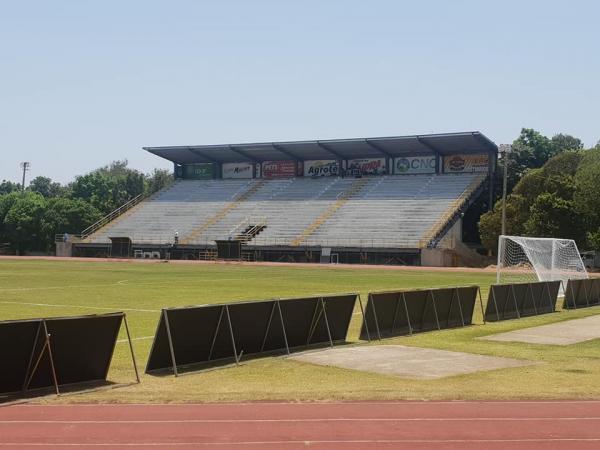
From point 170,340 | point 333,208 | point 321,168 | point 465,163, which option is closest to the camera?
point 170,340

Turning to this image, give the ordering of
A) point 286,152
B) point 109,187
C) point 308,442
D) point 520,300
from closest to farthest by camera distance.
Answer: point 308,442
point 520,300
point 286,152
point 109,187

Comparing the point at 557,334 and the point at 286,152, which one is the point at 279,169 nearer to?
the point at 286,152

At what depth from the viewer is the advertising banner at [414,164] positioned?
314 ft

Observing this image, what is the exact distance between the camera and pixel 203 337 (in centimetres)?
1614

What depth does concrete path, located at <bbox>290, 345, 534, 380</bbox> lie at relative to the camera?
1588 cm

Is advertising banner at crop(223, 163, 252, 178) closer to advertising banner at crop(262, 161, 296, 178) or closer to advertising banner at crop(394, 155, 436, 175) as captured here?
advertising banner at crop(262, 161, 296, 178)

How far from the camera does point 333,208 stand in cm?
9238

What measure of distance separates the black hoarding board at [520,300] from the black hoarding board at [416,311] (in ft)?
4.45

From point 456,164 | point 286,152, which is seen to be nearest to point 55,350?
point 456,164

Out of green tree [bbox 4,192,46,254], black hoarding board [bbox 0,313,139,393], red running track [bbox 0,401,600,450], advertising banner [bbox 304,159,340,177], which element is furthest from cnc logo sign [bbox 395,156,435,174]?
red running track [bbox 0,401,600,450]

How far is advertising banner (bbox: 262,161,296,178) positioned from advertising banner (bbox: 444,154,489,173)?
68.9 ft

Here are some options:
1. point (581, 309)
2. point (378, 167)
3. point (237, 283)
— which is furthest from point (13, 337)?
point (378, 167)

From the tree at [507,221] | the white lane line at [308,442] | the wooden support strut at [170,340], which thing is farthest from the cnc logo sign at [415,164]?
the white lane line at [308,442]

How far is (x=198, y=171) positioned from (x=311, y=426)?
4066 inches
